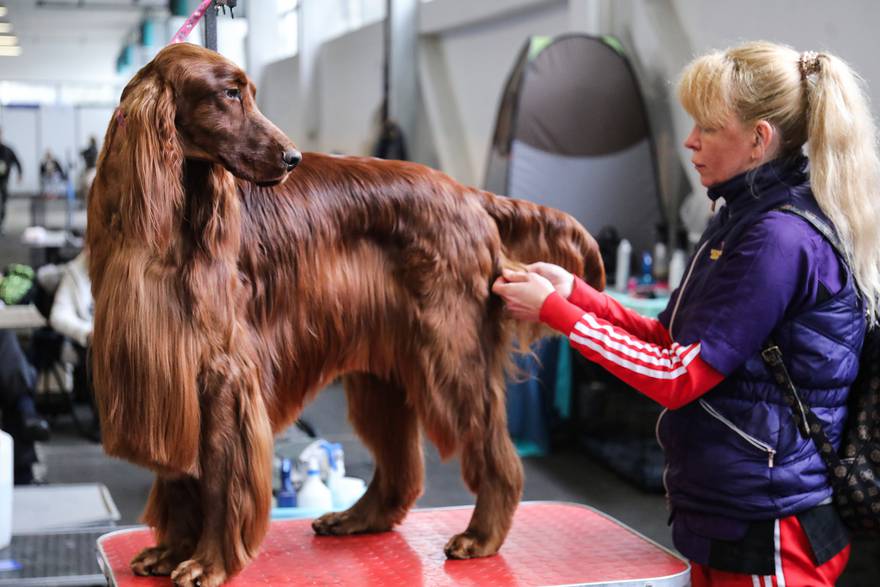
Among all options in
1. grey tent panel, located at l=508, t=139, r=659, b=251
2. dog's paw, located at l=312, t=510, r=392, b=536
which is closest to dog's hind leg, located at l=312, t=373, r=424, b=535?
dog's paw, located at l=312, t=510, r=392, b=536

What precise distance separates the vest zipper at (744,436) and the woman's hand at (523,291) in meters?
0.35

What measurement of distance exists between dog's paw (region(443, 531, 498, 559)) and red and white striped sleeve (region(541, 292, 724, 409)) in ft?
1.52

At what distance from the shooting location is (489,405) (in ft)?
7.00

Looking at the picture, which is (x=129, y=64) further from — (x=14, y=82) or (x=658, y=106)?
(x=658, y=106)

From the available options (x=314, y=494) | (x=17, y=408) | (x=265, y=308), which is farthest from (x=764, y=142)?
(x=17, y=408)

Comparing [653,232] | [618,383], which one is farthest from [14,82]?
[653,232]

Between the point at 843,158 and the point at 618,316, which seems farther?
the point at 618,316

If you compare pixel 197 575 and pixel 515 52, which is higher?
pixel 515 52

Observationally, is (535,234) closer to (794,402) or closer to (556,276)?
(556,276)

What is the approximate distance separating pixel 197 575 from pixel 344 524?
543 mm

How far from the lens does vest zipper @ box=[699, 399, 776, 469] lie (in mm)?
1896

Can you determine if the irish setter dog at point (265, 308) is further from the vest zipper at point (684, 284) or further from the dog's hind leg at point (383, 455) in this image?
the vest zipper at point (684, 284)

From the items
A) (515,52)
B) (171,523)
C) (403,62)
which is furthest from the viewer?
(403,62)

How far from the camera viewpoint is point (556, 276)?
2180 mm
